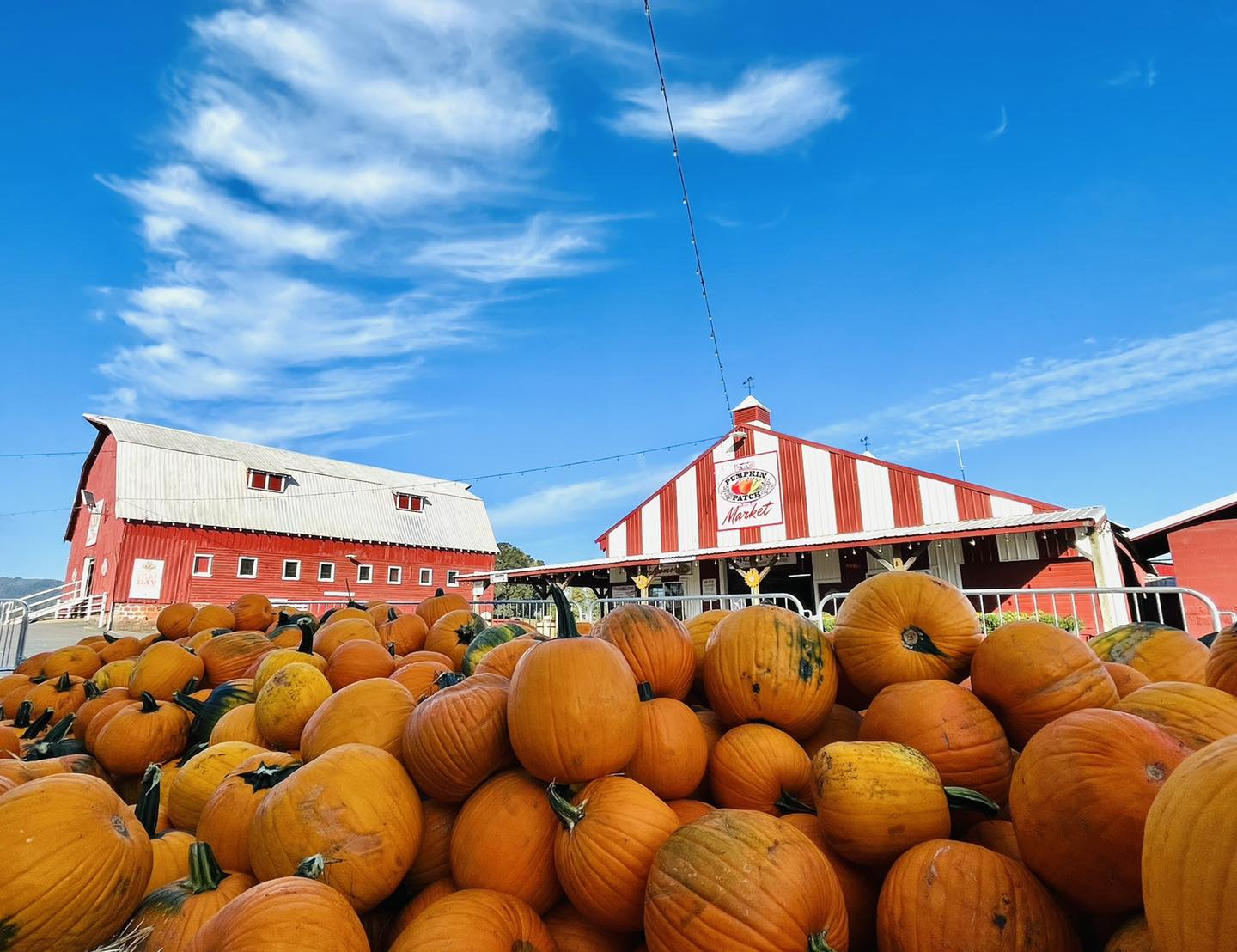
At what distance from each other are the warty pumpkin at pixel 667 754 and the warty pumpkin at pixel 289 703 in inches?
48.8

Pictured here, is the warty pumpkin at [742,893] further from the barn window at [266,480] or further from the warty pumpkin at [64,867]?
the barn window at [266,480]

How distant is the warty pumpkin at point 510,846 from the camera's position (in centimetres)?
147

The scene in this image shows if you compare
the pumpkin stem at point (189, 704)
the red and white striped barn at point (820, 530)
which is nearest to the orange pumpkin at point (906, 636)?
the pumpkin stem at point (189, 704)

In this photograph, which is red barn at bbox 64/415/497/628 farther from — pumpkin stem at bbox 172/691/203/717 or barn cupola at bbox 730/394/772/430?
pumpkin stem at bbox 172/691/203/717

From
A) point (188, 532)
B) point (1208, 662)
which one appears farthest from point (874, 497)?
point (188, 532)

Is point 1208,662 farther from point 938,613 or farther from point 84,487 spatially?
point 84,487

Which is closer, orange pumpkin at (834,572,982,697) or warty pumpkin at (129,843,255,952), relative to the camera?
warty pumpkin at (129,843,255,952)

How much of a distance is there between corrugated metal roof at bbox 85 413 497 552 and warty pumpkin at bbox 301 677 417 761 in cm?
2494

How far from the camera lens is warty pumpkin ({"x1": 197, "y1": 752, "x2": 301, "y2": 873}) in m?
1.69

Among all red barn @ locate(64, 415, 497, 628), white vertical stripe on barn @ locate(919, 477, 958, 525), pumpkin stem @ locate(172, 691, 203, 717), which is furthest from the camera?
red barn @ locate(64, 415, 497, 628)

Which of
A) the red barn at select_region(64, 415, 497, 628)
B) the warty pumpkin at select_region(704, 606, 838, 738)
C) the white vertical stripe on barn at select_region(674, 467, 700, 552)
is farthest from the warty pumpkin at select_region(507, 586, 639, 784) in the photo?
the red barn at select_region(64, 415, 497, 628)

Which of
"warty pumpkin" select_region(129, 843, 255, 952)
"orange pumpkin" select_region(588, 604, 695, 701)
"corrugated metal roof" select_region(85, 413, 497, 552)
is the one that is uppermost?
"corrugated metal roof" select_region(85, 413, 497, 552)

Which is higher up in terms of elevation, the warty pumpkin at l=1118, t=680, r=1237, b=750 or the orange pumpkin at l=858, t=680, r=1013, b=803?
the warty pumpkin at l=1118, t=680, r=1237, b=750

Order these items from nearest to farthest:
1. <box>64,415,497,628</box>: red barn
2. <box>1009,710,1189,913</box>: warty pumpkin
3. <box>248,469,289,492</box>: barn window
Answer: <box>1009,710,1189,913</box>: warty pumpkin
<box>64,415,497,628</box>: red barn
<box>248,469,289,492</box>: barn window
